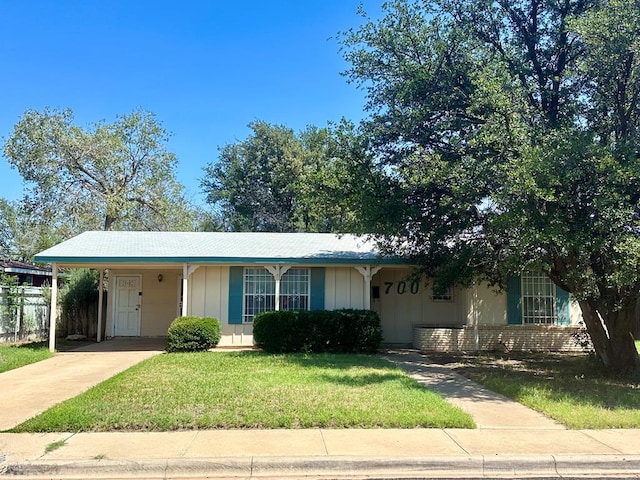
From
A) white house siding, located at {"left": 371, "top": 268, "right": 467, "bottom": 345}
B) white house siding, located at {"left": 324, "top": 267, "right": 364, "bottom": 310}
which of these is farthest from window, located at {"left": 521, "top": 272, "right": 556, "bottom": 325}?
white house siding, located at {"left": 324, "top": 267, "right": 364, "bottom": 310}

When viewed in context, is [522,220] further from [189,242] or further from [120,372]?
[189,242]

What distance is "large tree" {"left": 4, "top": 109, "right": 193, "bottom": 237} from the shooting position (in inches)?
1165

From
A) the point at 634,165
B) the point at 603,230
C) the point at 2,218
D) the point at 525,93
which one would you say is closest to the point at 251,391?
the point at 603,230

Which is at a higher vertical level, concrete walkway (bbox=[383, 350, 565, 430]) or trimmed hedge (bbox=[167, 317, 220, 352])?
trimmed hedge (bbox=[167, 317, 220, 352])

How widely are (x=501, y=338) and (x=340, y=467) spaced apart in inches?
470

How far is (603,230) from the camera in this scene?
9.06 meters

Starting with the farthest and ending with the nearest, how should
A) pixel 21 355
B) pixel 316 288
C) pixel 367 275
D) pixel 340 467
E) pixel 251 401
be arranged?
pixel 316 288 < pixel 367 275 < pixel 21 355 < pixel 251 401 < pixel 340 467

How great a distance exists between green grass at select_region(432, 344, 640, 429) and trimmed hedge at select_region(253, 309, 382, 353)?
247 centimetres

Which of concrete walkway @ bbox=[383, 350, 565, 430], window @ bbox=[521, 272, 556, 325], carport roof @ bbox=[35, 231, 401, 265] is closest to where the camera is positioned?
concrete walkway @ bbox=[383, 350, 565, 430]

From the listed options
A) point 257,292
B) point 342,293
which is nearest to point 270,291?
point 257,292

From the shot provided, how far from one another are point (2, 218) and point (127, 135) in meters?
23.0

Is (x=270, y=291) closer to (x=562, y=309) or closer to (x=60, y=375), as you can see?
(x=60, y=375)

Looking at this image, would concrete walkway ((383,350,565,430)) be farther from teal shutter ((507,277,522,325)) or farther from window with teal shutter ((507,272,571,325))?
window with teal shutter ((507,272,571,325))

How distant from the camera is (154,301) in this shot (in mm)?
19156
